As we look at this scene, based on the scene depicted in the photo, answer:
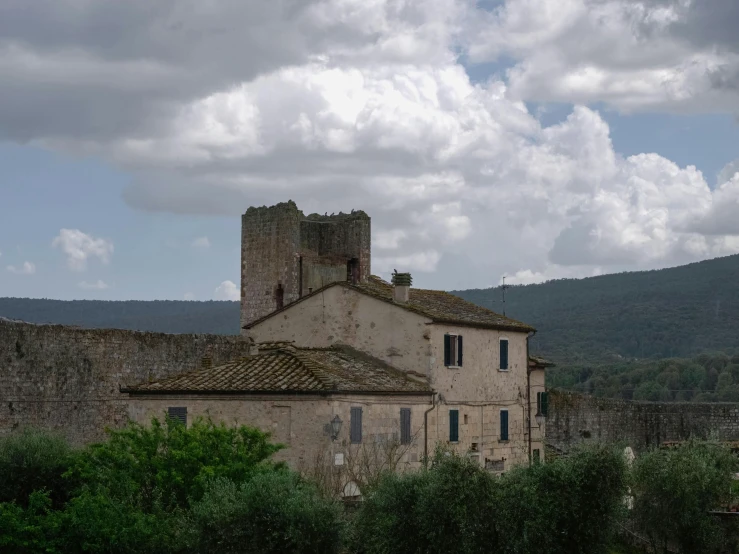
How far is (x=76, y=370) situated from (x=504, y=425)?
39.9ft

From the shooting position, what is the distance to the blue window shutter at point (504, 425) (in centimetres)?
3566

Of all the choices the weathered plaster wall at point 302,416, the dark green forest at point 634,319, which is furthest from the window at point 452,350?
the dark green forest at point 634,319

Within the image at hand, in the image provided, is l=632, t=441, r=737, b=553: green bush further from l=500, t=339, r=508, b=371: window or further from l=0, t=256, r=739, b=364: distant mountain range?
l=0, t=256, r=739, b=364: distant mountain range

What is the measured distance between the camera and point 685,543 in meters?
30.3

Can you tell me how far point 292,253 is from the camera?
167 ft

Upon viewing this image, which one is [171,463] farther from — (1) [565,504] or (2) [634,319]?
(2) [634,319]

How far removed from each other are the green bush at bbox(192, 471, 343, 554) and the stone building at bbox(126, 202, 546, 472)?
14.7 ft

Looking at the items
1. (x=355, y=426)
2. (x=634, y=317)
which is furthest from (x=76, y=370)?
(x=634, y=317)

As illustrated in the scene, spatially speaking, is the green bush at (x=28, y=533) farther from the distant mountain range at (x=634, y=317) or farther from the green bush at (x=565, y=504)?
the distant mountain range at (x=634, y=317)

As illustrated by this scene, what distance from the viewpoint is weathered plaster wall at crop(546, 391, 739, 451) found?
57.1 m

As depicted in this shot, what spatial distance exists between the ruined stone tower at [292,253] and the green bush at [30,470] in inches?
955

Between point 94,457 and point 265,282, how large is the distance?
2593 cm

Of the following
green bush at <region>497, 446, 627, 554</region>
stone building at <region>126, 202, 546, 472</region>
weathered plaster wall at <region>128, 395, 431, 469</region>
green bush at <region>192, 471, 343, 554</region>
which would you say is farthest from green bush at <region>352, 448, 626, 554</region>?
stone building at <region>126, 202, 546, 472</region>

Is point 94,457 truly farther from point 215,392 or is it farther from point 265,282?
point 265,282
